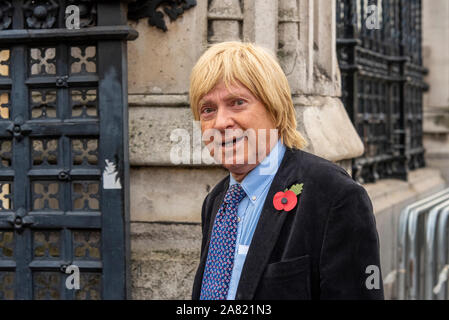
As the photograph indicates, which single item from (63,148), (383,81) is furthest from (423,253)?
(63,148)

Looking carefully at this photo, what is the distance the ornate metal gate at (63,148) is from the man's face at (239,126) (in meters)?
1.94

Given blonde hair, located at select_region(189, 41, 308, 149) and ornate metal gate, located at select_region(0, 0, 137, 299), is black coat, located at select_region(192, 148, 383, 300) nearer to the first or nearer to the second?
blonde hair, located at select_region(189, 41, 308, 149)

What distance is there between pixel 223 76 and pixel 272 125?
21cm

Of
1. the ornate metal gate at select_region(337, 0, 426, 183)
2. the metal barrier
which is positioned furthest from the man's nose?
the metal barrier

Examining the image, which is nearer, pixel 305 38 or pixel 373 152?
pixel 305 38

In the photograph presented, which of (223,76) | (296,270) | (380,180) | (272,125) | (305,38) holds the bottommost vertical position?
(380,180)

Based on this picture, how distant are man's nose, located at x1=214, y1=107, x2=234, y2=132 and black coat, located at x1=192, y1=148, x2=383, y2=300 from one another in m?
0.22

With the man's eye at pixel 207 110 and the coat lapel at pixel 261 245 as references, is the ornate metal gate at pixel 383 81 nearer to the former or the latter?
the man's eye at pixel 207 110

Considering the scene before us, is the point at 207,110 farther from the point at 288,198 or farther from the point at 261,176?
the point at 288,198
